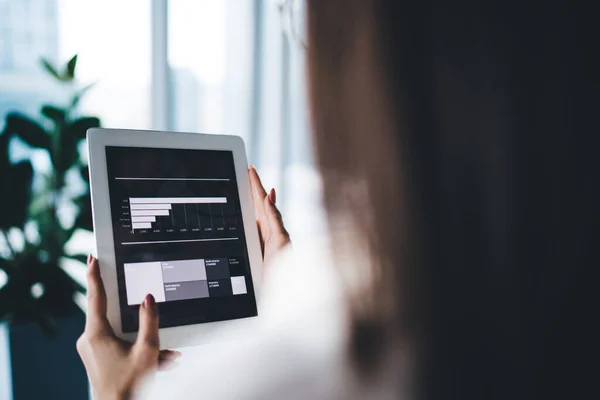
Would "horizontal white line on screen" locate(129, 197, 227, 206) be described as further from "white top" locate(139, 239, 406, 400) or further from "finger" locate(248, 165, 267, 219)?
"white top" locate(139, 239, 406, 400)

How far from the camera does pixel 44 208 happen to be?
51.6 inches

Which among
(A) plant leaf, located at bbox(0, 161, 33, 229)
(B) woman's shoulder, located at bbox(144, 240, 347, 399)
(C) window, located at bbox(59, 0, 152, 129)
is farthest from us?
(C) window, located at bbox(59, 0, 152, 129)

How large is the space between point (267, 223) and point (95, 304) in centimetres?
30

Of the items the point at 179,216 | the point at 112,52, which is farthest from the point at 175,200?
the point at 112,52

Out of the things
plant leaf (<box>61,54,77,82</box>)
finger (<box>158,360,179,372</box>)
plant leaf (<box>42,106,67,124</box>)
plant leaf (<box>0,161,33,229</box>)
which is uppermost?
plant leaf (<box>61,54,77,82</box>)

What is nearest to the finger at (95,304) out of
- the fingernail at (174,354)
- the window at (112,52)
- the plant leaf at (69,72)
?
the fingernail at (174,354)

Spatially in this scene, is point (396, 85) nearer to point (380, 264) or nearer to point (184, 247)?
point (380, 264)

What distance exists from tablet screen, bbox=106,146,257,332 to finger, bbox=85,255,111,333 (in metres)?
0.04

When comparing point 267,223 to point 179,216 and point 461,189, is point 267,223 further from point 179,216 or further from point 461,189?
point 461,189

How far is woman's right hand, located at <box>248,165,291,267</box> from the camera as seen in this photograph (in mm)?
764

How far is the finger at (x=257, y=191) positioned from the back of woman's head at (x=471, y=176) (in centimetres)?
53

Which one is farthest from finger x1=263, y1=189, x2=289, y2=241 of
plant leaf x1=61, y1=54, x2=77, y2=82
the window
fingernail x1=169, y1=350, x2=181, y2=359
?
the window

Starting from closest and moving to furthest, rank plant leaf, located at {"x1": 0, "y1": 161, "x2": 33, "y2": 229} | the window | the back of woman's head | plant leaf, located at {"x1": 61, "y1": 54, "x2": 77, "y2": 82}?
the back of woman's head, plant leaf, located at {"x1": 0, "y1": 161, "x2": 33, "y2": 229}, plant leaf, located at {"x1": 61, "y1": 54, "x2": 77, "y2": 82}, the window

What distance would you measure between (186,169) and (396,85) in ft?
1.80
